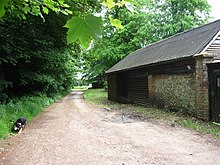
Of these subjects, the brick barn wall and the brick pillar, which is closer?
the brick pillar

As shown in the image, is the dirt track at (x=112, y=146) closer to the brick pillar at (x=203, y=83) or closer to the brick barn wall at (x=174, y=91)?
the brick pillar at (x=203, y=83)

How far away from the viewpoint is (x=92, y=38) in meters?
1.39

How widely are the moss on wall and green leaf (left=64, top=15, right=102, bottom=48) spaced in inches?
403

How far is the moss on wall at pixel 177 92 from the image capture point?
11193 mm

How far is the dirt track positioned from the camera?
18.4 ft

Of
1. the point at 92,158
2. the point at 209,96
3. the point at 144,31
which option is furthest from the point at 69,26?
the point at 144,31

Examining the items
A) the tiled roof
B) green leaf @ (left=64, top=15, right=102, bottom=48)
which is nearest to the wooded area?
green leaf @ (left=64, top=15, right=102, bottom=48)

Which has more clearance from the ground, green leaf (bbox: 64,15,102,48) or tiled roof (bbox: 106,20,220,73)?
tiled roof (bbox: 106,20,220,73)

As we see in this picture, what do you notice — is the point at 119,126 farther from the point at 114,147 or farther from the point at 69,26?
the point at 69,26

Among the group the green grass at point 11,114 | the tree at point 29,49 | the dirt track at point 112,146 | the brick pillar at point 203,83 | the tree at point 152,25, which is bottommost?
the dirt track at point 112,146

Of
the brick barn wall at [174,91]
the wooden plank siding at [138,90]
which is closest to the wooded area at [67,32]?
the brick barn wall at [174,91]

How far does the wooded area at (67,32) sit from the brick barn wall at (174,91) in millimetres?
3775

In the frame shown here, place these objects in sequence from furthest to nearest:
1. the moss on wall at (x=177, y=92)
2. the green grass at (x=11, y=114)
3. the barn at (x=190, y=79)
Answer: the moss on wall at (x=177, y=92)
the barn at (x=190, y=79)
the green grass at (x=11, y=114)

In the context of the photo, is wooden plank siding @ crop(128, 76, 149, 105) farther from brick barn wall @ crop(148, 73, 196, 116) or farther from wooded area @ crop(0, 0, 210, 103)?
wooded area @ crop(0, 0, 210, 103)
